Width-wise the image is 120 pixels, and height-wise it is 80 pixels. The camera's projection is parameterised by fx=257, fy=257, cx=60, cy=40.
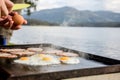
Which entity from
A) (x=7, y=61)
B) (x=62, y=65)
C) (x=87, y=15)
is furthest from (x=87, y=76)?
(x=87, y=15)

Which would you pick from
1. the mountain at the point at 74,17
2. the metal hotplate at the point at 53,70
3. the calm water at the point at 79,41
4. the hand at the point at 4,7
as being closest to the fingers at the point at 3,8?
the hand at the point at 4,7

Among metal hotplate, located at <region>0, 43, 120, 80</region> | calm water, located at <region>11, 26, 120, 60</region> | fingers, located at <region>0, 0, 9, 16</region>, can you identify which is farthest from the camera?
calm water, located at <region>11, 26, 120, 60</region>

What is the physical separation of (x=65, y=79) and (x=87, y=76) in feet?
0.85

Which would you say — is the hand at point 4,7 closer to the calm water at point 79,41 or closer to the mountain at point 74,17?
the calm water at point 79,41

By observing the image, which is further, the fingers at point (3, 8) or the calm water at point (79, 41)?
the calm water at point (79, 41)

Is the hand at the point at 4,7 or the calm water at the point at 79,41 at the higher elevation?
the hand at the point at 4,7

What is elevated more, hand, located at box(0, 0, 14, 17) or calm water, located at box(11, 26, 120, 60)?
hand, located at box(0, 0, 14, 17)

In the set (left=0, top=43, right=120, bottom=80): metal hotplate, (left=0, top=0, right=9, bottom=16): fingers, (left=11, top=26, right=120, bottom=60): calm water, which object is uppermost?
(left=0, top=0, right=9, bottom=16): fingers

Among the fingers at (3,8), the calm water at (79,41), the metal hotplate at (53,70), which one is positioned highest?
the fingers at (3,8)

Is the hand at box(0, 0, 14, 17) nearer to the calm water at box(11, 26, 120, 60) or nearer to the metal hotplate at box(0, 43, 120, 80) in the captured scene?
the metal hotplate at box(0, 43, 120, 80)

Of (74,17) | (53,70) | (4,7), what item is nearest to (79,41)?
(53,70)

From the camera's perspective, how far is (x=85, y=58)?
13.0 feet

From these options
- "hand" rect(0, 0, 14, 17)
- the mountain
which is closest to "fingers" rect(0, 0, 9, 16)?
"hand" rect(0, 0, 14, 17)

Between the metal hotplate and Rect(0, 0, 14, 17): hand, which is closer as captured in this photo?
Rect(0, 0, 14, 17): hand
